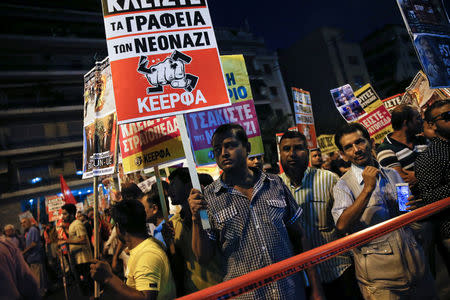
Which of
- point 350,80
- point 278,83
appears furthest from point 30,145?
point 350,80

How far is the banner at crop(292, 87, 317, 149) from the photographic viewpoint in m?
7.01

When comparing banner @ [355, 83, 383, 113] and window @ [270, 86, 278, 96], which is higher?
window @ [270, 86, 278, 96]

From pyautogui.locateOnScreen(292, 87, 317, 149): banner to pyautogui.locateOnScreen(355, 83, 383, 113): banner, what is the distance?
4.96 ft

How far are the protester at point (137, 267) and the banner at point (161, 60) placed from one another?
0.79 meters

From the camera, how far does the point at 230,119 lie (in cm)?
483

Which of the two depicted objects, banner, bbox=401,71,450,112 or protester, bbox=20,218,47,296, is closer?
banner, bbox=401,71,450,112

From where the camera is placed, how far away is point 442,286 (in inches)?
91.7

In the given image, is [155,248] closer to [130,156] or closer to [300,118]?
[130,156]

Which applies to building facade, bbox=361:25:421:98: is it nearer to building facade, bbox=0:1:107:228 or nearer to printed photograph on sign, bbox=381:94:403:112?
building facade, bbox=0:1:107:228

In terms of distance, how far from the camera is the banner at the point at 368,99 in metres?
7.38

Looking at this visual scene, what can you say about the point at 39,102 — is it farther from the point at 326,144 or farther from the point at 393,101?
the point at 393,101

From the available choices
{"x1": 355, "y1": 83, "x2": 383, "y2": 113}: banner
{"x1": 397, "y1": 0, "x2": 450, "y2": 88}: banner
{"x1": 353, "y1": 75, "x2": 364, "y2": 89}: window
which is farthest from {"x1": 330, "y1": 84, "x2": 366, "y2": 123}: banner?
{"x1": 353, "y1": 75, "x2": 364, "y2": 89}: window

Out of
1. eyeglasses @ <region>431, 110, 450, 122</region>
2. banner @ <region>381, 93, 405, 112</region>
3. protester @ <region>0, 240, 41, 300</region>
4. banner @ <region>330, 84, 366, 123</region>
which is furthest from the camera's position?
banner @ <region>381, 93, 405, 112</region>

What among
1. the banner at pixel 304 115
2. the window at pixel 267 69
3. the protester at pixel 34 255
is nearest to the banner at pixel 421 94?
the banner at pixel 304 115
